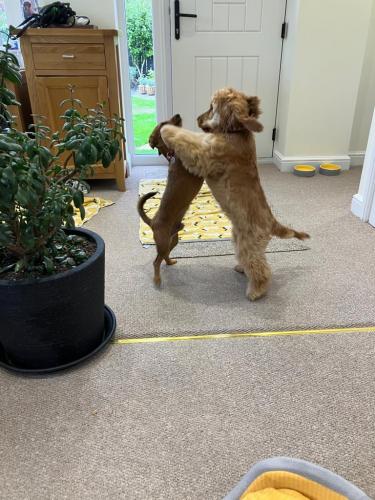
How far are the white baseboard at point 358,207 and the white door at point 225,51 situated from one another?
1331 mm

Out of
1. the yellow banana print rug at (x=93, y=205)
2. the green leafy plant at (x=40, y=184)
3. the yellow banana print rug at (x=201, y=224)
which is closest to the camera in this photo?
the green leafy plant at (x=40, y=184)

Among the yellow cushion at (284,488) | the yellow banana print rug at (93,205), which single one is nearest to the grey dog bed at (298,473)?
the yellow cushion at (284,488)

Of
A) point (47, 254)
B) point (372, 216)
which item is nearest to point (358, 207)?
point (372, 216)

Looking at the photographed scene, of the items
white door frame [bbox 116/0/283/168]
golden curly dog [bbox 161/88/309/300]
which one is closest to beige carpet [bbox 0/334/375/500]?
golden curly dog [bbox 161/88/309/300]

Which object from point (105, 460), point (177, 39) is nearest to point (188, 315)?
point (105, 460)

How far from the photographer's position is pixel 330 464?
1.02 meters

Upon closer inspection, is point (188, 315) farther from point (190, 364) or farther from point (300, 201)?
point (300, 201)

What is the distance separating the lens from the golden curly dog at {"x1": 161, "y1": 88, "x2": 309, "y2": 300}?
1476 mm

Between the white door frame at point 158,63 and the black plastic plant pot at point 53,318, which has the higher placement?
the white door frame at point 158,63

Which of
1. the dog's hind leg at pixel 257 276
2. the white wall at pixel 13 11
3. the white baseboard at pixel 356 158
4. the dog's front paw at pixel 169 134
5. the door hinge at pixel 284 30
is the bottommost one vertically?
the white baseboard at pixel 356 158

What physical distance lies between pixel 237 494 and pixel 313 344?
2.16 ft

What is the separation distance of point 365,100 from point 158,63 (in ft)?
5.76

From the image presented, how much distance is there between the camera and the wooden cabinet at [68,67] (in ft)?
7.97

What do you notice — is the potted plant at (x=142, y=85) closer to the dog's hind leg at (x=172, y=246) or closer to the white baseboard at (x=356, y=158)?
the white baseboard at (x=356, y=158)
